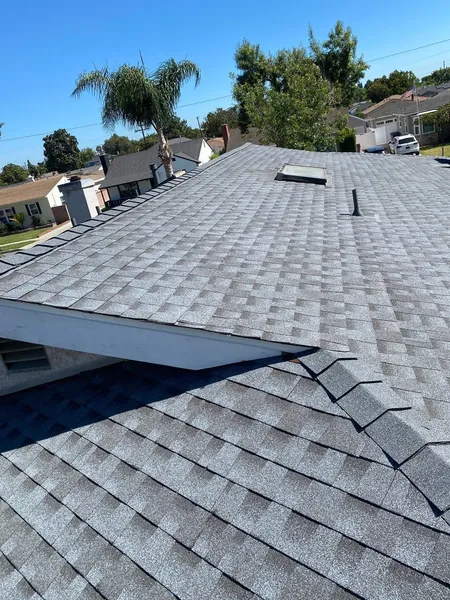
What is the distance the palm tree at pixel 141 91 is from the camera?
23.8m

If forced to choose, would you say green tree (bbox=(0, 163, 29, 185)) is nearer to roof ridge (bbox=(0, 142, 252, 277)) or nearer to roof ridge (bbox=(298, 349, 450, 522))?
roof ridge (bbox=(0, 142, 252, 277))

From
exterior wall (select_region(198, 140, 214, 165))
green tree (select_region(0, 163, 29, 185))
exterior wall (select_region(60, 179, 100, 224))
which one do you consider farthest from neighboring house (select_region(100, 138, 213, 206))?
green tree (select_region(0, 163, 29, 185))

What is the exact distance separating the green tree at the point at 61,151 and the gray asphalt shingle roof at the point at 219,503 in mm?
119574

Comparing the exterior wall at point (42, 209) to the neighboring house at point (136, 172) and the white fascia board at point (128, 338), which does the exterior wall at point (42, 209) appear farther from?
the white fascia board at point (128, 338)

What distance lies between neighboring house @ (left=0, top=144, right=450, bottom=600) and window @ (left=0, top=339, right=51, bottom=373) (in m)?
0.03

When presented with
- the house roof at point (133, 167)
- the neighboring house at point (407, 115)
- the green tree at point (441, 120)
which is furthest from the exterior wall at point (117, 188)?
the green tree at point (441, 120)

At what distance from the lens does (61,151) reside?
110m

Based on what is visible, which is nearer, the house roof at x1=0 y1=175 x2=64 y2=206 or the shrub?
the shrub

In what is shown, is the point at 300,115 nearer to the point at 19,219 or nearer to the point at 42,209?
the point at 42,209

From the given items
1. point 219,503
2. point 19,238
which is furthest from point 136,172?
point 219,503

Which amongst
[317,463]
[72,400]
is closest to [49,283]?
[72,400]

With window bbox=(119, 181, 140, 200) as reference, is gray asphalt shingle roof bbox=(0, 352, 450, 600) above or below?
above

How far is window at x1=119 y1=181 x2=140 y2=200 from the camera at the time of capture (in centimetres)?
5229

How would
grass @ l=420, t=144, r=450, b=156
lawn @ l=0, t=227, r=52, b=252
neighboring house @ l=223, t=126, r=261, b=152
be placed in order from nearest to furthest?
lawn @ l=0, t=227, r=52, b=252 → grass @ l=420, t=144, r=450, b=156 → neighboring house @ l=223, t=126, r=261, b=152
